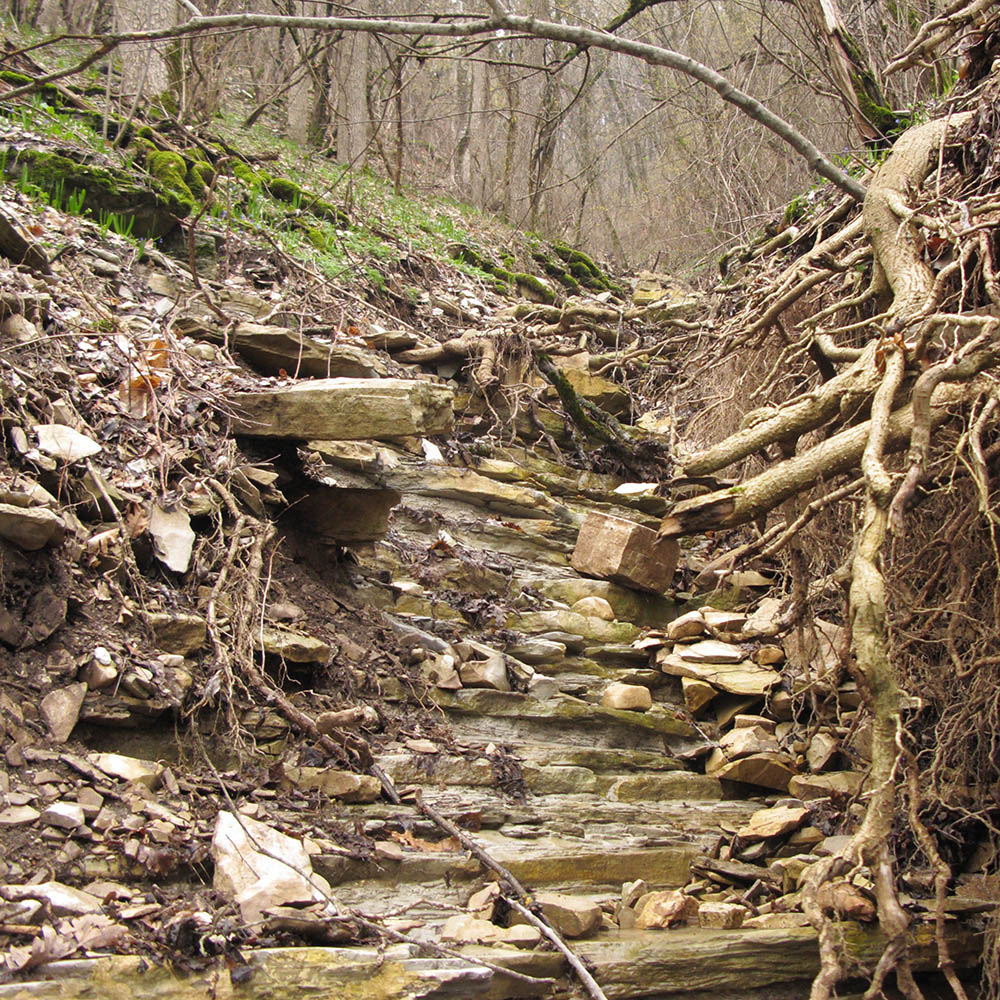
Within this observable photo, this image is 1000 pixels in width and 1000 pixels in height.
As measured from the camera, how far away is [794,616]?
3760 mm

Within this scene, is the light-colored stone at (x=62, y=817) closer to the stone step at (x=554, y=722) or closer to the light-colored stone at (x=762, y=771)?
the stone step at (x=554, y=722)

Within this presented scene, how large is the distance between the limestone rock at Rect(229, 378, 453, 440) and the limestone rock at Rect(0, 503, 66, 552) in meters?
1.44

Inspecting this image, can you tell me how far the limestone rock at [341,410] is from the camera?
4.64 metres

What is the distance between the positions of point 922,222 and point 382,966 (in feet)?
12.7

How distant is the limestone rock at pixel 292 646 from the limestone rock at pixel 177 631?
0.28 meters

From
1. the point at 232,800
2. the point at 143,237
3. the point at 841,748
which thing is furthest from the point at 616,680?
the point at 143,237

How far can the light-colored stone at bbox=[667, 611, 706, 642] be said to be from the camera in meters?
6.13

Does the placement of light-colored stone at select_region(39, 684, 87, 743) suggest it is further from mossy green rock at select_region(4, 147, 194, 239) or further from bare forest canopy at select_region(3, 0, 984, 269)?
mossy green rock at select_region(4, 147, 194, 239)

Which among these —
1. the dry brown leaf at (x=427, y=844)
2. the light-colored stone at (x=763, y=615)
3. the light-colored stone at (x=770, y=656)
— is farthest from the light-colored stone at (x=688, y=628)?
the dry brown leaf at (x=427, y=844)

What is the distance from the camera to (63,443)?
3.88 m

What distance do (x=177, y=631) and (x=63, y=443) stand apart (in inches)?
38.7

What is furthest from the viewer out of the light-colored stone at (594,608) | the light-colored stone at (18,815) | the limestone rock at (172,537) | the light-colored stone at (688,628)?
A: the light-colored stone at (594,608)

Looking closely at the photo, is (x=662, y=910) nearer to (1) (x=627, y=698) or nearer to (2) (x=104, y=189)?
(1) (x=627, y=698)

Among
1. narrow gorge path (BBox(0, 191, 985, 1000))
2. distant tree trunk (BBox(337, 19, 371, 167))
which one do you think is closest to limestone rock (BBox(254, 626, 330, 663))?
narrow gorge path (BBox(0, 191, 985, 1000))
